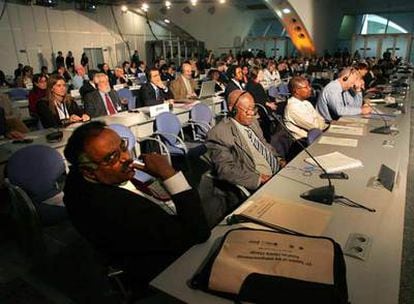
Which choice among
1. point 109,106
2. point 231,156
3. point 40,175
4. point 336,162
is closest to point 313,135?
point 336,162

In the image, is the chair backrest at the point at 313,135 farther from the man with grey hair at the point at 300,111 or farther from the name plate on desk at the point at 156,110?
the name plate on desk at the point at 156,110

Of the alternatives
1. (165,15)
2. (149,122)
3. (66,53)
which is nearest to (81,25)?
(66,53)

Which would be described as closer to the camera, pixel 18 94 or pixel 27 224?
pixel 27 224

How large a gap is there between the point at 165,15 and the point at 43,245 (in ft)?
51.9

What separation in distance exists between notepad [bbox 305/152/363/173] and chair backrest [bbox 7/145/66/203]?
1.83 m

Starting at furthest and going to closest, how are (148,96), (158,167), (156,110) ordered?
(148,96) < (156,110) < (158,167)

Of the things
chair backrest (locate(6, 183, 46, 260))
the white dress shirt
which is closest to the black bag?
chair backrest (locate(6, 183, 46, 260))

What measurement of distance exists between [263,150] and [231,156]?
0.39 meters

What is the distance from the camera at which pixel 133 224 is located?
3.82 feet

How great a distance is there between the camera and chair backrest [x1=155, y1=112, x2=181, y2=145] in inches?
139

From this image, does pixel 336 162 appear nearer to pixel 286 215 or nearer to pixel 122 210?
pixel 286 215

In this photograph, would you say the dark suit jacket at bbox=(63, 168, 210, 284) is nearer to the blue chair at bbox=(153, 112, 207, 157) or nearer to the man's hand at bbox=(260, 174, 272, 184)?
the man's hand at bbox=(260, 174, 272, 184)

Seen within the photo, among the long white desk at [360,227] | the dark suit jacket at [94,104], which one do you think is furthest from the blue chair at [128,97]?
the long white desk at [360,227]

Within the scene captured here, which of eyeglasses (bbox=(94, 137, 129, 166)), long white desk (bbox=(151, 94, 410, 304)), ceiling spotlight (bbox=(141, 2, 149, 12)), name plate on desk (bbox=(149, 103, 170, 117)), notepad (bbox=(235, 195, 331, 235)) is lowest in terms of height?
long white desk (bbox=(151, 94, 410, 304))
